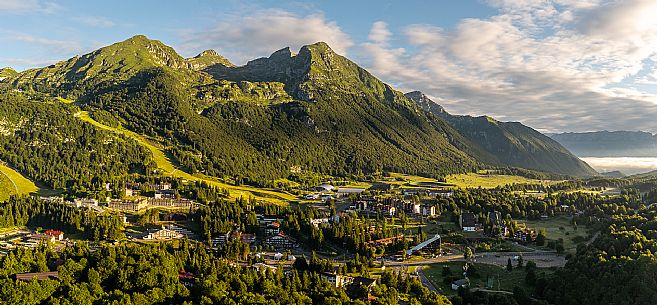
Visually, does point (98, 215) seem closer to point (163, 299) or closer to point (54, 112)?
point (163, 299)

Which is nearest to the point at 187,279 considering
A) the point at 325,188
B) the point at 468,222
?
the point at 468,222

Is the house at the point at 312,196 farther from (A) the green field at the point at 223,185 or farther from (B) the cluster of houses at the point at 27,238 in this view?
(B) the cluster of houses at the point at 27,238

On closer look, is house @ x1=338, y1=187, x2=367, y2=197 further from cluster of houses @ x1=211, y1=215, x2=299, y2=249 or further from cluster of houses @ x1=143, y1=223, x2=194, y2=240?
cluster of houses @ x1=143, y1=223, x2=194, y2=240

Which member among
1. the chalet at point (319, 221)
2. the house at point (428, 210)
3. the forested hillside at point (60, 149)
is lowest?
the chalet at point (319, 221)

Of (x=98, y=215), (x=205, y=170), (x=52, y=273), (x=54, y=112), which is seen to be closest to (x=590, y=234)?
(x=52, y=273)

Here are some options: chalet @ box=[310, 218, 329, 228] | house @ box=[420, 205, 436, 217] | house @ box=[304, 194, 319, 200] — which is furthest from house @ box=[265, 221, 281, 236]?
house @ box=[304, 194, 319, 200]

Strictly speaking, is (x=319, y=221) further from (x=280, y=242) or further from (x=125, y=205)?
(x=125, y=205)

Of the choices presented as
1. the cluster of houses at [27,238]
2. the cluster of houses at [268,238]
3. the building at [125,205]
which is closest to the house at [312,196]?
the cluster of houses at [268,238]
